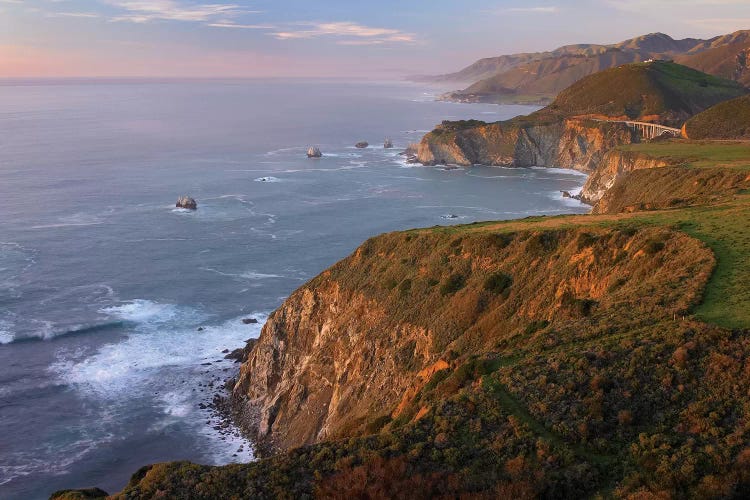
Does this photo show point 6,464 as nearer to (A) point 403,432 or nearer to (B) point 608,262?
(A) point 403,432

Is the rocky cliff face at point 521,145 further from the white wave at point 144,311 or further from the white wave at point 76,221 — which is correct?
the white wave at point 144,311

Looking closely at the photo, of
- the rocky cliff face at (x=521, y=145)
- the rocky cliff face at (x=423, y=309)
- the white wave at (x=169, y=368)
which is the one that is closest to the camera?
the rocky cliff face at (x=423, y=309)

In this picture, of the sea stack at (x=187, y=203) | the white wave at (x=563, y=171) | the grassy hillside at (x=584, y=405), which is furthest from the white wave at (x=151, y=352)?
the white wave at (x=563, y=171)

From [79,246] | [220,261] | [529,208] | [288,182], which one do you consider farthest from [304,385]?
[288,182]

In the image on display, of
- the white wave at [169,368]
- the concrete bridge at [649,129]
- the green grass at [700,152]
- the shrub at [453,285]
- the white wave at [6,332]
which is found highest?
the concrete bridge at [649,129]

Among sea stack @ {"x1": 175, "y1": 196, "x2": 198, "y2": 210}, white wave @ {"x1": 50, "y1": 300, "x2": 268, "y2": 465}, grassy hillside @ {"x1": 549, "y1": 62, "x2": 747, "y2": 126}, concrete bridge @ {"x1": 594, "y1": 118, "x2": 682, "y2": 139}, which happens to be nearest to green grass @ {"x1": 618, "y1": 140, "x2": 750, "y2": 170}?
concrete bridge @ {"x1": 594, "y1": 118, "x2": 682, "y2": 139}

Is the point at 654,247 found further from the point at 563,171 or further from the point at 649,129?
the point at 649,129

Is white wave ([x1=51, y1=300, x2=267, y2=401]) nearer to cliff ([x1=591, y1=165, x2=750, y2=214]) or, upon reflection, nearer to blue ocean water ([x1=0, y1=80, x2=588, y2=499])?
blue ocean water ([x1=0, y1=80, x2=588, y2=499])
